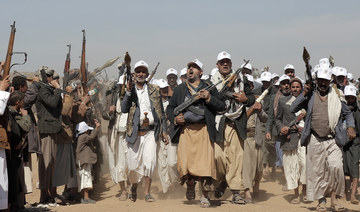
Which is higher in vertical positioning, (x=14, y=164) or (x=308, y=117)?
(x=308, y=117)

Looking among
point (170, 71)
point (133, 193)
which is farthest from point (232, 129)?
point (170, 71)

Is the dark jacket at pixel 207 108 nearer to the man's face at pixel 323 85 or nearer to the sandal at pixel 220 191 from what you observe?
the sandal at pixel 220 191

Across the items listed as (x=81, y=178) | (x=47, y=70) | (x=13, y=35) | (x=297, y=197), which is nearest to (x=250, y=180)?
(x=297, y=197)

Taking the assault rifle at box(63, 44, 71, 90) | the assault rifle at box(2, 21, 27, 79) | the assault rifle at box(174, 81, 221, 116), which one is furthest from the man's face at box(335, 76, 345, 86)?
the assault rifle at box(2, 21, 27, 79)

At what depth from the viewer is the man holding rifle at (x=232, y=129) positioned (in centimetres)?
1000

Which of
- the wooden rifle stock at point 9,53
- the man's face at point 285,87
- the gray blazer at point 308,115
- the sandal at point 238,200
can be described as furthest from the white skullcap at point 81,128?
the gray blazer at point 308,115

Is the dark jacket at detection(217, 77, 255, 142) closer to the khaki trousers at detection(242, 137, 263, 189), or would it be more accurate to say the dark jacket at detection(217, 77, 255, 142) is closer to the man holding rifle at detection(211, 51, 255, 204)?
the man holding rifle at detection(211, 51, 255, 204)

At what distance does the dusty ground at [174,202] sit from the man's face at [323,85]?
6.65 ft

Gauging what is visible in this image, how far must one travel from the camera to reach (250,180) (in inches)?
417

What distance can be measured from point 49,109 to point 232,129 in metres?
3.27

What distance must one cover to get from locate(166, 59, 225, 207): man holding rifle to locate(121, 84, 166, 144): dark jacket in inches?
35.9

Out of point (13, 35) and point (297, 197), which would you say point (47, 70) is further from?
point (297, 197)

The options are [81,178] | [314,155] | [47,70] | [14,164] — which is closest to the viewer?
[14,164]

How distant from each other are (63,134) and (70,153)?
0.43 m
